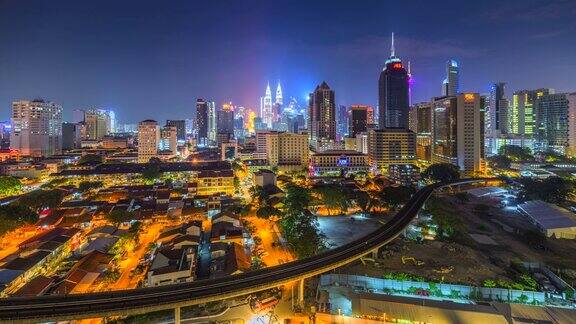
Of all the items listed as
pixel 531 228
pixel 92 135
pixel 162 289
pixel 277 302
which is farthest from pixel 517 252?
pixel 92 135

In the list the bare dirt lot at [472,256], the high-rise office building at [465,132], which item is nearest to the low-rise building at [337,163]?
the high-rise office building at [465,132]

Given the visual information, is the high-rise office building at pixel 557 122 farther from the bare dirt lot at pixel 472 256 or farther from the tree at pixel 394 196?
the tree at pixel 394 196

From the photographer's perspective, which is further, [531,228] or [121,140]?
[121,140]

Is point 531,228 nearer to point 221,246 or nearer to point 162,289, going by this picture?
point 221,246

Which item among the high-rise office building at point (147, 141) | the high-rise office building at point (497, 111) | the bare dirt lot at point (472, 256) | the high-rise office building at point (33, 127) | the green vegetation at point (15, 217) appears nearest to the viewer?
the bare dirt lot at point (472, 256)

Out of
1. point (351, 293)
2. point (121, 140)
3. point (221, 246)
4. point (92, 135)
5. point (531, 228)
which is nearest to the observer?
point (351, 293)

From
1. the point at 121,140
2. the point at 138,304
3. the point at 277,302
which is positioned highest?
the point at 121,140

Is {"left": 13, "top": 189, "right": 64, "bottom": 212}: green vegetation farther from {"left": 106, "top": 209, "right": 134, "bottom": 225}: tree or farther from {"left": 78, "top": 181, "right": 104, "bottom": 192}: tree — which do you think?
{"left": 106, "top": 209, "right": 134, "bottom": 225}: tree
